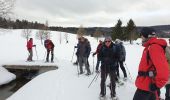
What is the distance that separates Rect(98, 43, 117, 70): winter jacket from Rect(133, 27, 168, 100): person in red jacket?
3224mm

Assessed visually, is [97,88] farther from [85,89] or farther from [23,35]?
[23,35]

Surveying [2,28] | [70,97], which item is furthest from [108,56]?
[2,28]

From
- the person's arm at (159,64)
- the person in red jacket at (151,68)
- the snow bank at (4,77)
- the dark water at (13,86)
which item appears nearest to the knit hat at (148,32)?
the person in red jacket at (151,68)

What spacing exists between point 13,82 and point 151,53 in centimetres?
1372

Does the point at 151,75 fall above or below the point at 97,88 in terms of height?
above

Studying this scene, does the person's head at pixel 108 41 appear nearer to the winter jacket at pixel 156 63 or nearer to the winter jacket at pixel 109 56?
the winter jacket at pixel 109 56

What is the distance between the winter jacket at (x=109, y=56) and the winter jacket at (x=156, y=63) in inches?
129

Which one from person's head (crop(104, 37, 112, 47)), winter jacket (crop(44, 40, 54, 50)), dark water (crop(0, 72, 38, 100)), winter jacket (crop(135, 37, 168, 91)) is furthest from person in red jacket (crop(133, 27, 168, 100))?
winter jacket (crop(44, 40, 54, 50))

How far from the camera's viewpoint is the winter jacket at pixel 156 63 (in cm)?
445

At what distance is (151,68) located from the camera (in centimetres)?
477

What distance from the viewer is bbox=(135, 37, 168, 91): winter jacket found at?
14.6 ft

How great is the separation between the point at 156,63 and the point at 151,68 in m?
0.29

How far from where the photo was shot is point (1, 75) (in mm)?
16547

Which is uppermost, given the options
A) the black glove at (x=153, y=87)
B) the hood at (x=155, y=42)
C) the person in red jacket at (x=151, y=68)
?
the hood at (x=155, y=42)
